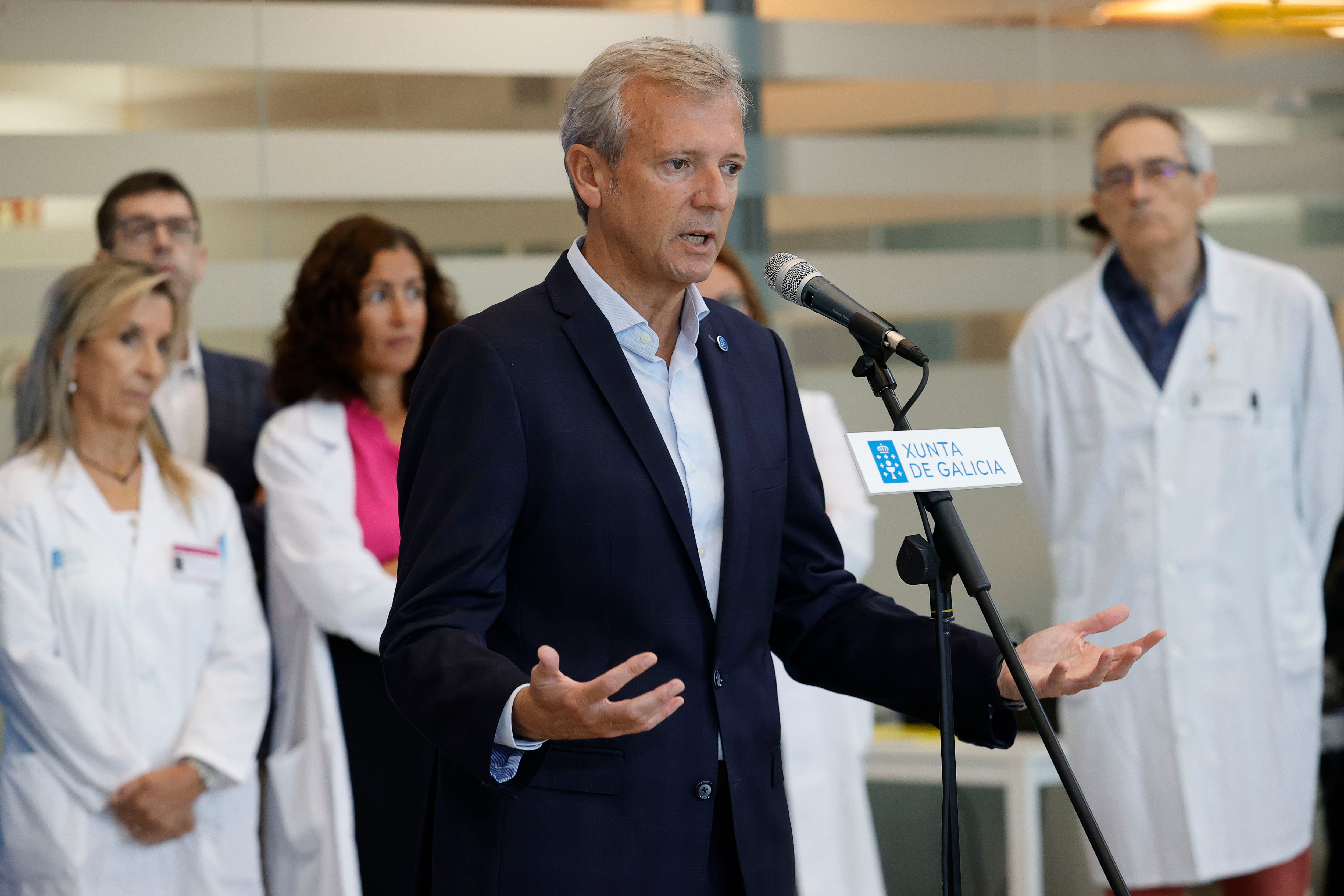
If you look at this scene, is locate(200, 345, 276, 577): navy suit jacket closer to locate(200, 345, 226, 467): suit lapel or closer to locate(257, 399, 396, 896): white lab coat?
locate(200, 345, 226, 467): suit lapel

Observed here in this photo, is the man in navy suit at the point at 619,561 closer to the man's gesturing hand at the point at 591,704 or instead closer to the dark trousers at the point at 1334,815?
the man's gesturing hand at the point at 591,704

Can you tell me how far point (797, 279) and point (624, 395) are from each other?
240mm

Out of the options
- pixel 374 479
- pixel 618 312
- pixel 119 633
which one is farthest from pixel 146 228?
pixel 618 312

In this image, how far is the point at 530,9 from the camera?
408 cm

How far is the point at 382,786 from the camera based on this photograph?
2857 millimetres

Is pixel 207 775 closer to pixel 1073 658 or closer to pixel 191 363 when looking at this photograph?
pixel 191 363

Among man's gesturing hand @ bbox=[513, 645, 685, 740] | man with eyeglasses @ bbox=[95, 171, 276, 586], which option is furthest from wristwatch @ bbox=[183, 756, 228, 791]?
man's gesturing hand @ bbox=[513, 645, 685, 740]

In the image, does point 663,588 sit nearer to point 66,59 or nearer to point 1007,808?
point 1007,808

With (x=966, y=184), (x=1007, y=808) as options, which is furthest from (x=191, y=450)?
(x=966, y=184)

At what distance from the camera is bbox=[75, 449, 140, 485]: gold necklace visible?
2859mm

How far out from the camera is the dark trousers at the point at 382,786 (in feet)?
9.32

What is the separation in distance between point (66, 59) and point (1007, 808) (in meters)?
3.22

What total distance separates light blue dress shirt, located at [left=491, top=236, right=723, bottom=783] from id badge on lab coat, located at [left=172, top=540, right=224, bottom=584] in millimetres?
1565

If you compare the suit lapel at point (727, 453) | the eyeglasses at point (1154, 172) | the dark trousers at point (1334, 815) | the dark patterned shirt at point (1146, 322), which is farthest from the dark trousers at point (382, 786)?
the dark trousers at point (1334, 815)
